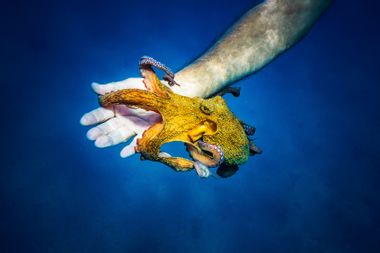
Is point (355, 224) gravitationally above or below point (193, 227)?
below

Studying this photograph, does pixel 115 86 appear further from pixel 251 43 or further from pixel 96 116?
pixel 251 43

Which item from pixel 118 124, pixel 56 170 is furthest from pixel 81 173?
pixel 118 124

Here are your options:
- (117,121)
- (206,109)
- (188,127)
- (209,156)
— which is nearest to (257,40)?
(206,109)

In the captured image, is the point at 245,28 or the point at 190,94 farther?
the point at 245,28

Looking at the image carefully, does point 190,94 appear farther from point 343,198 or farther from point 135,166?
point 343,198

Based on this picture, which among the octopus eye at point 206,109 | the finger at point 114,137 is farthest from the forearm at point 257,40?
the finger at point 114,137

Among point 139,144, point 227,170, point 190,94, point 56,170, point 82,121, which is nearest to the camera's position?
point 139,144

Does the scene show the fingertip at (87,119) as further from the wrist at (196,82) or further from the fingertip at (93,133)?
the wrist at (196,82)
